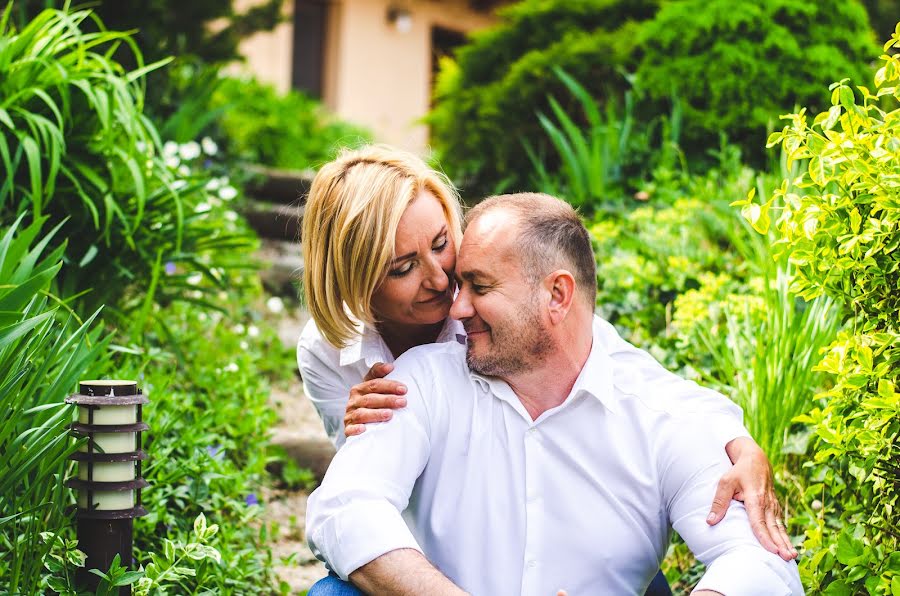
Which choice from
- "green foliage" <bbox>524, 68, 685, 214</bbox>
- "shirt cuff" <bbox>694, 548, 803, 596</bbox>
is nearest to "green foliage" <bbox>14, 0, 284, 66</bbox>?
"green foliage" <bbox>524, 68, 685, 214</bbox>

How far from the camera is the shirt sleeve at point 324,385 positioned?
9.70 ft

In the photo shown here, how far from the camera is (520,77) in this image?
19.6 feet

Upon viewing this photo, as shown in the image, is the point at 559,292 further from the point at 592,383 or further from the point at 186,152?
the point at 186,152

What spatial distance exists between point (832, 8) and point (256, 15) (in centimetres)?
358

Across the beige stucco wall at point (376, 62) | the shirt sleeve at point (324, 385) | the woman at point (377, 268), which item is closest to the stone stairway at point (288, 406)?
the shirt sleeve at point (324, 385)

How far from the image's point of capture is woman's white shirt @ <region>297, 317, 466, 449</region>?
2.81 meters

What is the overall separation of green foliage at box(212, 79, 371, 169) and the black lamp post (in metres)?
5.78

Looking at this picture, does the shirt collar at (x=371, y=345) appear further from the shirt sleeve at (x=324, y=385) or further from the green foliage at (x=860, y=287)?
the green foliage at (x=860, y=287)

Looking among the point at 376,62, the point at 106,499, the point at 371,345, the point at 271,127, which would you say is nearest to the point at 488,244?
the point at 371,345

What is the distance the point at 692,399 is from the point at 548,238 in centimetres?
54

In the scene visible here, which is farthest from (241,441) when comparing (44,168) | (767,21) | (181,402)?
(767,21)

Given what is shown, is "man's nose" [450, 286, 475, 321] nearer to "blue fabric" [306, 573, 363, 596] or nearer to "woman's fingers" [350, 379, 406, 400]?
"woman's fingers" [350, 379, 406, 400]

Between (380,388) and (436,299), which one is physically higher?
(436,299)

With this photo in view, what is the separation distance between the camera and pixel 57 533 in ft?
7.54
